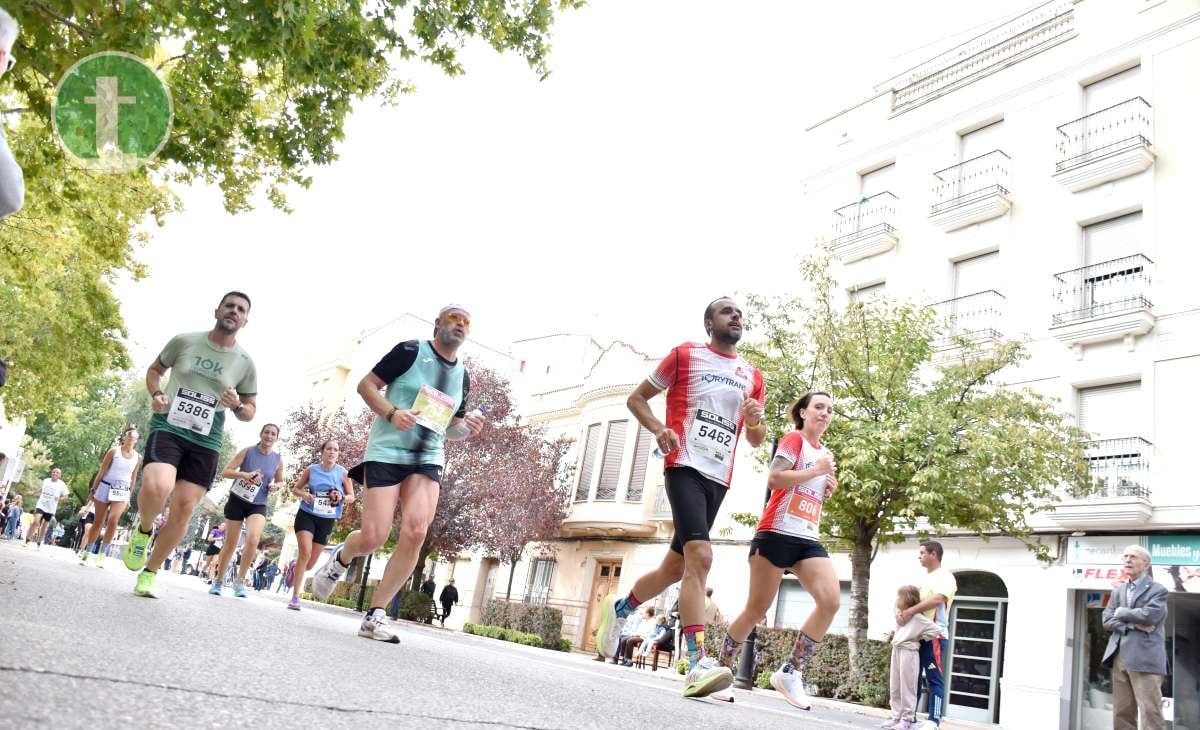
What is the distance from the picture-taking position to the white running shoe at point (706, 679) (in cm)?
523

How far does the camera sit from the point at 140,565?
7363 millimetres

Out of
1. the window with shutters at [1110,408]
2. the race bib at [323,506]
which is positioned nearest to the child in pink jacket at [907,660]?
the race bib at [323,506]

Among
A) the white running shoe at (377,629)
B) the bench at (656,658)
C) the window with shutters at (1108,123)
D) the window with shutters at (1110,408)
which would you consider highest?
the window with shutters at (1108,123)

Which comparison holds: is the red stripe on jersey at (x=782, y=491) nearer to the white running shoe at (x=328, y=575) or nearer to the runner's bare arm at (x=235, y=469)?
the white running shoe at (x=328, y=575)

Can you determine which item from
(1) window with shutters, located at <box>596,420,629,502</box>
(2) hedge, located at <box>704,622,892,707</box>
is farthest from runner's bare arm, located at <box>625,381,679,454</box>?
(1) window with shutters, located at <box>596,420,629,502</box>

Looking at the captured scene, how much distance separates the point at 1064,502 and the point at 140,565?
1732 cm

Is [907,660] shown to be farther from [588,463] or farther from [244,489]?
[588,463]

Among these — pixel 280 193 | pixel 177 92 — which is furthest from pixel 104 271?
pixel 177 92

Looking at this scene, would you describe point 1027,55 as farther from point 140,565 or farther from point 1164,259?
point 140,565

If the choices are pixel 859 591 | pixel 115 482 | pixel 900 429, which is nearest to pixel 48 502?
pixel 115 482

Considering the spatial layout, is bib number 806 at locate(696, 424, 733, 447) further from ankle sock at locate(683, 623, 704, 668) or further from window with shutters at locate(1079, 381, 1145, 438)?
window with shutters at locate(1079, 381, 1145, 438)

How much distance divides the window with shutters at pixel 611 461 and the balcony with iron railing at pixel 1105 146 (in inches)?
630

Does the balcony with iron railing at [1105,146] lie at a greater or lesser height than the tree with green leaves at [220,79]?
greater

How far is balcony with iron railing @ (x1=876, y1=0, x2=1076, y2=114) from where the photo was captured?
2428cm
